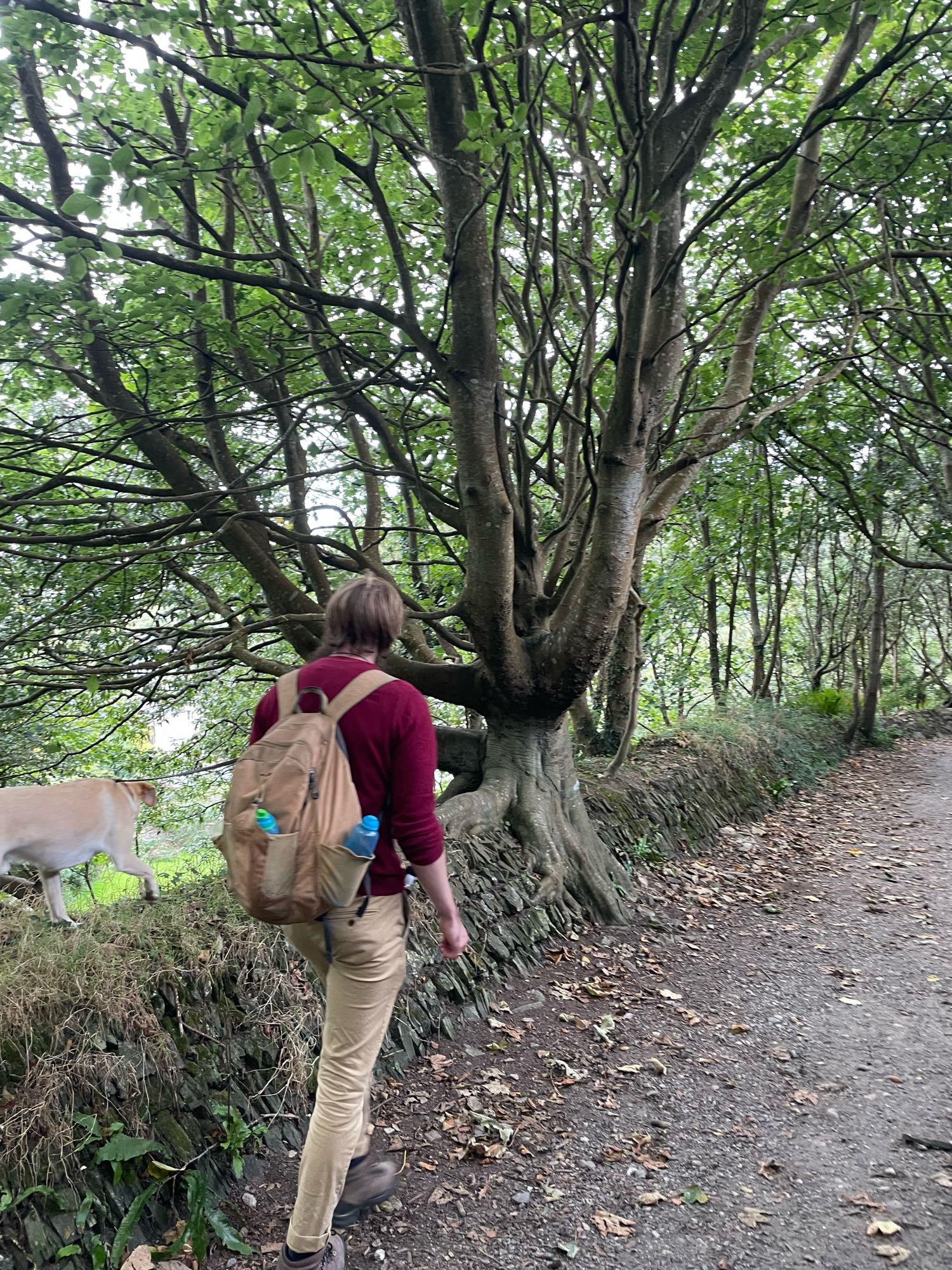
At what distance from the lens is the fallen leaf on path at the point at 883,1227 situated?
2.88 meters

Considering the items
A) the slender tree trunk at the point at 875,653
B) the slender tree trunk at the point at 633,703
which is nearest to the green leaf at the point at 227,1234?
the slender tree trunk at the point at 633,703

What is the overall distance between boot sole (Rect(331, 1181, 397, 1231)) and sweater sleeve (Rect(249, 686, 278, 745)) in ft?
6.08

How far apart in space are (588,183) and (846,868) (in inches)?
278

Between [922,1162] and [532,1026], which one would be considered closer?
[922,1162]

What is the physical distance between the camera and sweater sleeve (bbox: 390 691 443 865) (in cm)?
265

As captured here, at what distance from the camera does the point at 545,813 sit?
623cm

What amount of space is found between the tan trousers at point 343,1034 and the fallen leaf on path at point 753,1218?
61.9 inches

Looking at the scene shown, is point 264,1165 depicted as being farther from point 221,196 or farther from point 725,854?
point 221,196

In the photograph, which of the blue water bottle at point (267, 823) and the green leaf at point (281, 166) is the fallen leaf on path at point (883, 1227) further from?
the green leaf at point (281, 166)

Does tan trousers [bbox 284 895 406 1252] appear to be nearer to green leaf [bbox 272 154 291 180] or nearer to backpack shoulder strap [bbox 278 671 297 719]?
backpack shoulder strap [bbox 278 671 297 719]

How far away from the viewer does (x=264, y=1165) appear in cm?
334

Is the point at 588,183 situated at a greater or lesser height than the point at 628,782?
greater

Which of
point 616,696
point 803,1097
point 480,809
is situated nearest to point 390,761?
point 803,1097

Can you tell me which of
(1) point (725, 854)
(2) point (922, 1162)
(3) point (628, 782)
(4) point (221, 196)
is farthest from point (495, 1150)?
(4) point (221, 196)
